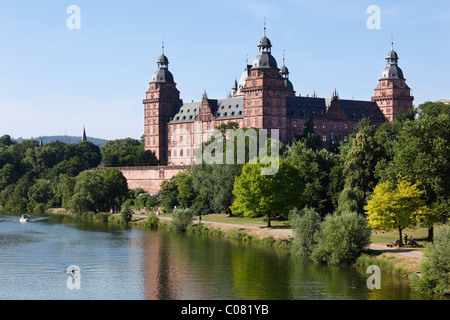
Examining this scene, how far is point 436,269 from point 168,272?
18.7m

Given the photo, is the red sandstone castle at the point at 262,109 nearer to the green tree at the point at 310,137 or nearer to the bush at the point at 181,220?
the green tree at the point at 310,137

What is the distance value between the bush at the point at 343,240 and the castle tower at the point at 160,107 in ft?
282

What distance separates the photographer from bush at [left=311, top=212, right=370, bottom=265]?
49406mm

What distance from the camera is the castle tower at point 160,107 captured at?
443 feet

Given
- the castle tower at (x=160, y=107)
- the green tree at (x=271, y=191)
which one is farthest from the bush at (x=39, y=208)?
the green tree at (x=271, y=191)

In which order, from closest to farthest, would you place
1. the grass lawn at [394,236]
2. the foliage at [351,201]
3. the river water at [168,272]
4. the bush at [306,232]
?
1. the river water at [168,272]
2. the bush at [306,232]
3. the grass lawn at [394,236]
4. the foliage at [351,201]

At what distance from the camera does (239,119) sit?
388 ft

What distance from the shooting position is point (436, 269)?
131ft

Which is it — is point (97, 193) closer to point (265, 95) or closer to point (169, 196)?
point (169, 196)

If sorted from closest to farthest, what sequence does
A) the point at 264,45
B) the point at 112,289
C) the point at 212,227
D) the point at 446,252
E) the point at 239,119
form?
the point at 446,252
the point at 112,289
the point at 212,227
the point at 264,45
the point at 239,119
